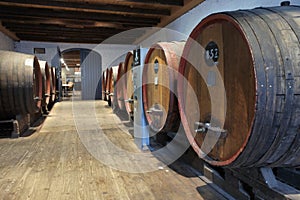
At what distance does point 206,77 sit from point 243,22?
518 millimetres

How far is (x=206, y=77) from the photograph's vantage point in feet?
5.71

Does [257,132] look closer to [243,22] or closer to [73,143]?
[243,22]

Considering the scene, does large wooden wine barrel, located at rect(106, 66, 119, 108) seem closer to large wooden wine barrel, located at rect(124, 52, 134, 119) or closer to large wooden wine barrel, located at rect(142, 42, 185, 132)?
large wooden wine barrel, located at rect(124, 52, 134, 119)

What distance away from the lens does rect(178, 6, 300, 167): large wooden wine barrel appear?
45.8 inches

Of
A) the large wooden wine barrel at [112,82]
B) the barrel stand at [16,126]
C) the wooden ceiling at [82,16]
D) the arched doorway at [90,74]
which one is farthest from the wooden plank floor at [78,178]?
the arched doorway at [90,74]

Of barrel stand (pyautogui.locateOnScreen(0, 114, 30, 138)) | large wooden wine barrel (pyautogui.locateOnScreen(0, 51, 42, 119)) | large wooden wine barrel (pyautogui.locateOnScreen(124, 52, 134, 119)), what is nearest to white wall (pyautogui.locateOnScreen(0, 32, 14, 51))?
barrel stand (pyautogui.locateOnScreen(0, 114, 30, 138))

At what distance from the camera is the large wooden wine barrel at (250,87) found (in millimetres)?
1162

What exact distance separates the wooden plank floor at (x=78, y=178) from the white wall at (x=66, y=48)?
763 cm

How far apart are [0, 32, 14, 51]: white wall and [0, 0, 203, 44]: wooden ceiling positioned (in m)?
0.18

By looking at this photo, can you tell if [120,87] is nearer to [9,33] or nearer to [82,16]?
[82,16]

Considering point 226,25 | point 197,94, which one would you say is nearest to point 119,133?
point 197,94

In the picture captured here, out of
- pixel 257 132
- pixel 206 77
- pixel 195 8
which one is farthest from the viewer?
pixel 195 8

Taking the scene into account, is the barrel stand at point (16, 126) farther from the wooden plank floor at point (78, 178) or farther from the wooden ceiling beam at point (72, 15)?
the wooden ceiling beam at point (72, 15)

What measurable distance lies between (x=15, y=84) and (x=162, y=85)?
227 cm
